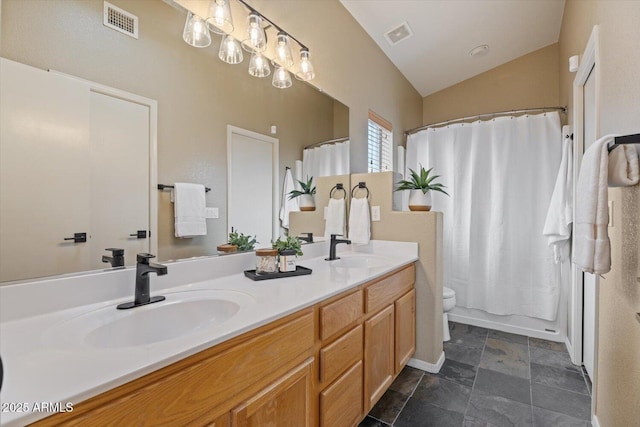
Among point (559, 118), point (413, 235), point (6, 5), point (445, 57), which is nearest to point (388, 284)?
point (413, 235)

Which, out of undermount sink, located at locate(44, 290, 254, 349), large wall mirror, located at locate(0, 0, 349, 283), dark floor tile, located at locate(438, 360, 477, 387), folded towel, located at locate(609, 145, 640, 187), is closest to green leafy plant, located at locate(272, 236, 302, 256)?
large wall mirror, located at locate(0, 0, 349, 283)

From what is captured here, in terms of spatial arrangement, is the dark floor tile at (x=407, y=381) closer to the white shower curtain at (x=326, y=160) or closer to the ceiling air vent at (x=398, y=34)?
the white shower curtain at (x=326, y=160)

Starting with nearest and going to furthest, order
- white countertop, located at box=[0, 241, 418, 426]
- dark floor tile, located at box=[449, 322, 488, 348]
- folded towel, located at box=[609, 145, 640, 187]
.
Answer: white countertop, located at box=[0, 241, 418, 426], folded towel, located at box=[609, 145, 640, 187], dark floor tile, located at box=[449, 322, 488, 348]

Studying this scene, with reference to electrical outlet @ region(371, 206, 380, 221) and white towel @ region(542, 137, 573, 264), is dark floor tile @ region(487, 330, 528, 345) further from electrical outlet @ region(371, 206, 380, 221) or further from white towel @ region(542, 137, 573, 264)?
electrical outlet @ region(371, 206, 380, 221)

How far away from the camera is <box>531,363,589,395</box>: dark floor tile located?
1952 millimetres

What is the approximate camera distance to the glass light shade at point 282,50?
5.85 feet

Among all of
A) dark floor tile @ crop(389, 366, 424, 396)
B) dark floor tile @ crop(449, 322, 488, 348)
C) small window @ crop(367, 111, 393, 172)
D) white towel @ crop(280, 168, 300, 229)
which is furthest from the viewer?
small window @ crop(367, 111, 393, 172)

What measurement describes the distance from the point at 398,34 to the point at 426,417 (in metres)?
2.96

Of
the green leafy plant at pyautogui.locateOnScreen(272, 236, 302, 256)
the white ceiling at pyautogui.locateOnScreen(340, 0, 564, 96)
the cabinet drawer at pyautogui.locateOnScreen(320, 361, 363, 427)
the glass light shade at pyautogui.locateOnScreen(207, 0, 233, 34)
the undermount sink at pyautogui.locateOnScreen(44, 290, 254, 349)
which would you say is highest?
the white ceiling at pyautogui.locateOnScreen(340, 0, 564, 96)

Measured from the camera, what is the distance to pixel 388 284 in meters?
1.75

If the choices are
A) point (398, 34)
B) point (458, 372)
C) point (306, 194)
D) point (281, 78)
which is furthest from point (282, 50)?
point (458, 372)

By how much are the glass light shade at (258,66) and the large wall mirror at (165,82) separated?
0.04m

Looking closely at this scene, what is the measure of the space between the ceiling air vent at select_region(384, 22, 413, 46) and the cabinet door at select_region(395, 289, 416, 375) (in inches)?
88.4

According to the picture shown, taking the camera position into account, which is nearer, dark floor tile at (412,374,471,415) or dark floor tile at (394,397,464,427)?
dark floor tile at (394,397,464,427)
